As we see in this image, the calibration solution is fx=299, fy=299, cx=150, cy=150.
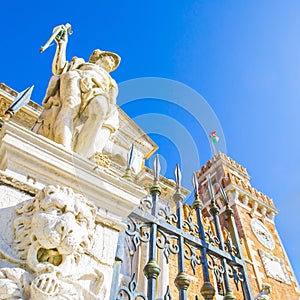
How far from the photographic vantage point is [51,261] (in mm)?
1324

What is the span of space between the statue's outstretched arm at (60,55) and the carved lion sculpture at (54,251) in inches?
70.5

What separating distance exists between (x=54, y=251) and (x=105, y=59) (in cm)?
235

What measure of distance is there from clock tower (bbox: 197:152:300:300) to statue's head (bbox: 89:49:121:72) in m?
10.2

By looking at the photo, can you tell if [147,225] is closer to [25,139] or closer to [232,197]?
[25,139]

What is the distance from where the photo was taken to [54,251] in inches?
52.3

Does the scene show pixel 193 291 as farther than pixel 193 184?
Yes

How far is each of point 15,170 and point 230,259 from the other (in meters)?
2.01

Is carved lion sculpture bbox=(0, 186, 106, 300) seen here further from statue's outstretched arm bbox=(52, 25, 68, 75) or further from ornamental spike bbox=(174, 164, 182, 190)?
statue's outstretched arm bbox=(52, 25, 68, 75)

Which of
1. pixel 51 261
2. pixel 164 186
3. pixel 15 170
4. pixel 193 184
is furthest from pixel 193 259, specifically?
pixel 164 186

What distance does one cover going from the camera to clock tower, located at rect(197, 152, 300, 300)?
14344 millimetres

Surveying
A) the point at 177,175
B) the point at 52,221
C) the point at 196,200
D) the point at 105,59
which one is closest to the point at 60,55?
the point at 105,59

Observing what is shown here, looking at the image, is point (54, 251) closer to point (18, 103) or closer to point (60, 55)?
A: point (18, 103)

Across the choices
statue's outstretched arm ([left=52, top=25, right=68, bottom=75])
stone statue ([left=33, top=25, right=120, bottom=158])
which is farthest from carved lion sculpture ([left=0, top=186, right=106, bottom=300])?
statue's outstretched arm ([left=52, top=25, right=68, bottom=75])

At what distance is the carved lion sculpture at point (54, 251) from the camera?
120 cm
